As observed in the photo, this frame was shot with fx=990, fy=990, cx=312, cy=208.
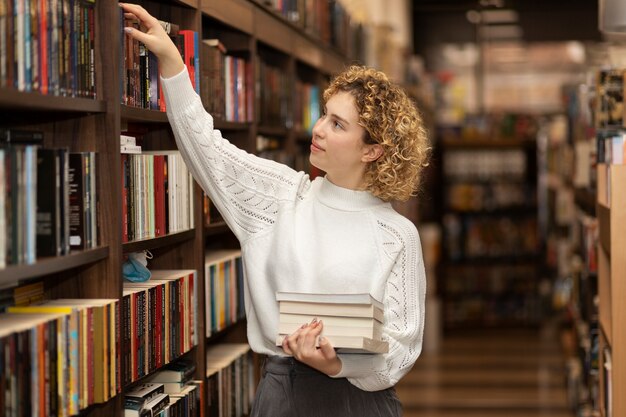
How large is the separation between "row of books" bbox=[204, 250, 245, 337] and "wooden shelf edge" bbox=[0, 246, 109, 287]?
88cm

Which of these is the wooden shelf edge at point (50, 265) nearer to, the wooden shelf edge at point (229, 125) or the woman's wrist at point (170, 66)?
the woman's wrist at point (170, 66)

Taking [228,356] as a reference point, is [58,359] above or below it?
above

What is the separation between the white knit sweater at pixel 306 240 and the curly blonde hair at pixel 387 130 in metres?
0.06

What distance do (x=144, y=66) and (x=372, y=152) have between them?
2.10ft

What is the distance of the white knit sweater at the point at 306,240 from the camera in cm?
225

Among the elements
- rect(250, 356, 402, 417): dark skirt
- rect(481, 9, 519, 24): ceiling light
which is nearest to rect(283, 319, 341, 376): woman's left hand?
rect(250, 356, 402, 417): dark skirt

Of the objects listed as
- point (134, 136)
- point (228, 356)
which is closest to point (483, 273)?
point (228, 356)

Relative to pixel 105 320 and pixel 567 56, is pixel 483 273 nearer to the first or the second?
pixel 567 56

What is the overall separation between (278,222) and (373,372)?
42 cm

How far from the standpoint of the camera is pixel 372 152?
232 cm

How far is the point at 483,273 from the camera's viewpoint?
31.4ft

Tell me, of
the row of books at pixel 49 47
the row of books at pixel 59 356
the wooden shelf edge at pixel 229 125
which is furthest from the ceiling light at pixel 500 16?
the row of books at pixel 59 356

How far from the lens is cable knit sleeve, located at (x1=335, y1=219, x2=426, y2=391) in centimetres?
222

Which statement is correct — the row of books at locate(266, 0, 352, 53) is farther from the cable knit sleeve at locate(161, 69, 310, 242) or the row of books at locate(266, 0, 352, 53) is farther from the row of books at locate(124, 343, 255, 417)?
the cable knit sleeve at locate(161, 69, 310, 242)
